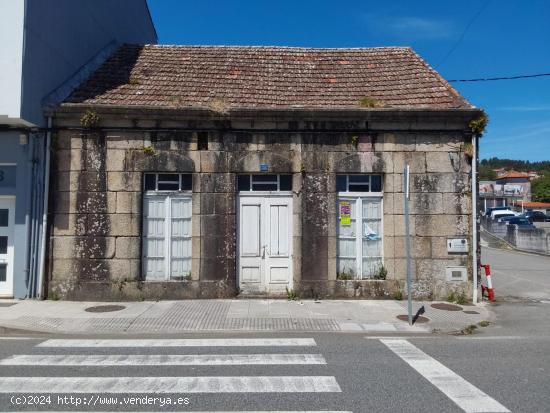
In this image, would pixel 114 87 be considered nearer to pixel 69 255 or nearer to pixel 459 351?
pixel 69 255

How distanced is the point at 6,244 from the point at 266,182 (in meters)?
5.93

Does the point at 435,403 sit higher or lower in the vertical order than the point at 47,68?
lower

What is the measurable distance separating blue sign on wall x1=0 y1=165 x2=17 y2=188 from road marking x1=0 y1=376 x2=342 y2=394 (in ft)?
20.8

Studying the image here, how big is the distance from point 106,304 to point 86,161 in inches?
126

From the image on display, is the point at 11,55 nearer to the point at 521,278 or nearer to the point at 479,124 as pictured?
the point at 479,124

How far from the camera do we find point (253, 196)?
36.0 feet

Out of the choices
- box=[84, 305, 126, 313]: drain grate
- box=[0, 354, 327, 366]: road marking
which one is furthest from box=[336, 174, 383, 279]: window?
box=[84, 305, 126, 313]: drain grate

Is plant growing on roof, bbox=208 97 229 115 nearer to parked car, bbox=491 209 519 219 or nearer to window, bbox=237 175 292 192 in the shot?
window, bbox=237 175 292 192

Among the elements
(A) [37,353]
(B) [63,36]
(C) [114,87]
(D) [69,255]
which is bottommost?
(A) [37,353]

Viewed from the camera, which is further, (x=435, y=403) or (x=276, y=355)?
(x=276, y=355)

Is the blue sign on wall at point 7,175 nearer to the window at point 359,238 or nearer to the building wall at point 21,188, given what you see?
the building wall at point 21,188

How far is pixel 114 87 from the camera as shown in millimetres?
11656

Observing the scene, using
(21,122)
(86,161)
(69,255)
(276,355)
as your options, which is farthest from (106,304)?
(276,355)

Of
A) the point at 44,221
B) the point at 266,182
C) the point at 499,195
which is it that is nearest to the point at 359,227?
the point at 266,182
